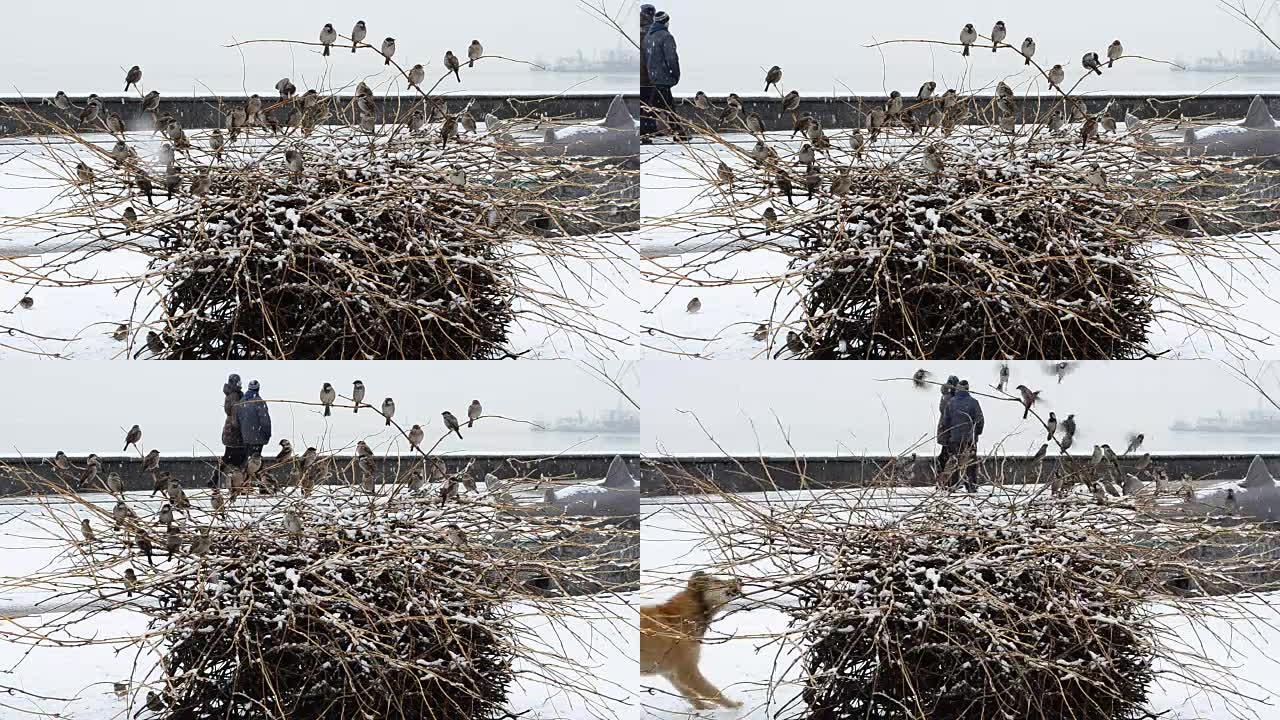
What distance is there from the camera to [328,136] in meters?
4.71

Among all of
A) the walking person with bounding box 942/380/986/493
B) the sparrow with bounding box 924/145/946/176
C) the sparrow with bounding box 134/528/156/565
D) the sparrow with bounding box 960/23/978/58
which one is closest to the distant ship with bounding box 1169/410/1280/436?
the walking person with bounding box 942/380/986/493

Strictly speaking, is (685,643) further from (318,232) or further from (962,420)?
(318,232)

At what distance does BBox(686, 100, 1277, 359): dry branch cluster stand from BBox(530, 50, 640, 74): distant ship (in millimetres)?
2449

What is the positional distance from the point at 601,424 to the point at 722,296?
1.30 m

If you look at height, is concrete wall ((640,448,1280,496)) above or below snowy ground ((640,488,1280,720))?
above

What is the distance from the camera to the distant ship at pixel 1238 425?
23.1 feet

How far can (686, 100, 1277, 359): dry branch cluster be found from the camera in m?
Result: 4.57

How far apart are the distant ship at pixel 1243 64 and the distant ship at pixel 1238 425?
7.13 feet

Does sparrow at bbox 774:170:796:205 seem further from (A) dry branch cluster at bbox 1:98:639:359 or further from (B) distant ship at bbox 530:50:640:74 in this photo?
(B) distant ship at bbox 530:50:640:74

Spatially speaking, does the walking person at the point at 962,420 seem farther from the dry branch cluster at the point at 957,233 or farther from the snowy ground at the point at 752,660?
the dry branch cluster at the point at 957,233

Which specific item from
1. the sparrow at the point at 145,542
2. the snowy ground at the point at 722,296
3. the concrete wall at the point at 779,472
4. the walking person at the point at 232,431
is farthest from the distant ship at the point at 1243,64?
the sparrow at the point at 145,542

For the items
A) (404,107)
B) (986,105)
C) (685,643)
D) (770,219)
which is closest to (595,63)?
(404,107)

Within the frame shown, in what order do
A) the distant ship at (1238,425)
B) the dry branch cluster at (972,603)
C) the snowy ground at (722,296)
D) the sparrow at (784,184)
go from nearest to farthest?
the dry branch cluster at (972,603) → the sparrow at (784,184) → the snowy ground at (722,296) → the distant ship at (1238,425)

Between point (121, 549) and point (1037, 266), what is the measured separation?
337 centimetres
